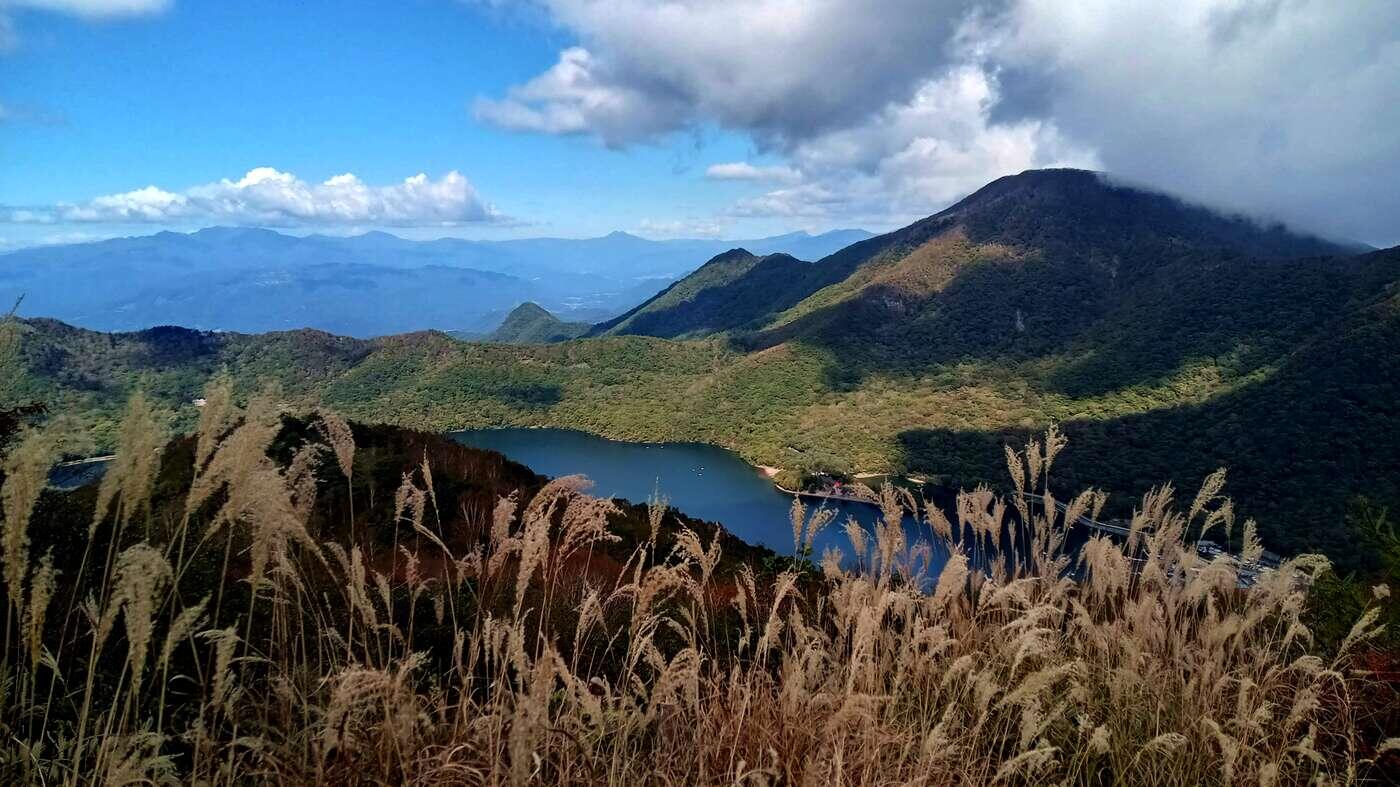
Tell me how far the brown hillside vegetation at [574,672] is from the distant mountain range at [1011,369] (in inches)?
1247

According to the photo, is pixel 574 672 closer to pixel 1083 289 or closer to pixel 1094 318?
pixel 1094 318

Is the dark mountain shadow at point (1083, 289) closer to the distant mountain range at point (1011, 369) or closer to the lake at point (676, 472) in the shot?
the distant mountain range at point (1011, 369)

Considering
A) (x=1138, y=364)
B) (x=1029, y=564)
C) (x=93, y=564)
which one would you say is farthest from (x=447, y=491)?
(x=1138, y=364)

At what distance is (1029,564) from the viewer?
454 cm

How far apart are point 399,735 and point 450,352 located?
356 feet

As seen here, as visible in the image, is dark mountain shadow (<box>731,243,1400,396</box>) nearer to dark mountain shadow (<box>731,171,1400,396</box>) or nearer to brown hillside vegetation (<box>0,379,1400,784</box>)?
dark mountain shadow (<box>731,171,1400,396</box>)

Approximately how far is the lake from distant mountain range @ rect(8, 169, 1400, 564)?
13.6 feet

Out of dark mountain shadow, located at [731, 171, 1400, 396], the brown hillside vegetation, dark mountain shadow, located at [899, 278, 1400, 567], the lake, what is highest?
dark mountain shadow, located at [731, 171, 1400, 396]

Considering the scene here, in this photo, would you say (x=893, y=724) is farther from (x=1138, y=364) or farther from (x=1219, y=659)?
(x=1138, y=364)

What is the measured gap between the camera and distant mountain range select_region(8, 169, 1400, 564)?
170ft

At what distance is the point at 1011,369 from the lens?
314 feet

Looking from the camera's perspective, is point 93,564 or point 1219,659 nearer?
point 1219,659

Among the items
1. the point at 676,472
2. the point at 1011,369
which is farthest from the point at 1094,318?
the point at 676,472

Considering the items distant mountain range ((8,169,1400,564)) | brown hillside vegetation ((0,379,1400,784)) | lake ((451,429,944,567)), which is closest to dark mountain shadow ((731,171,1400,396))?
distant mountain range ((8,169,1400,564))
